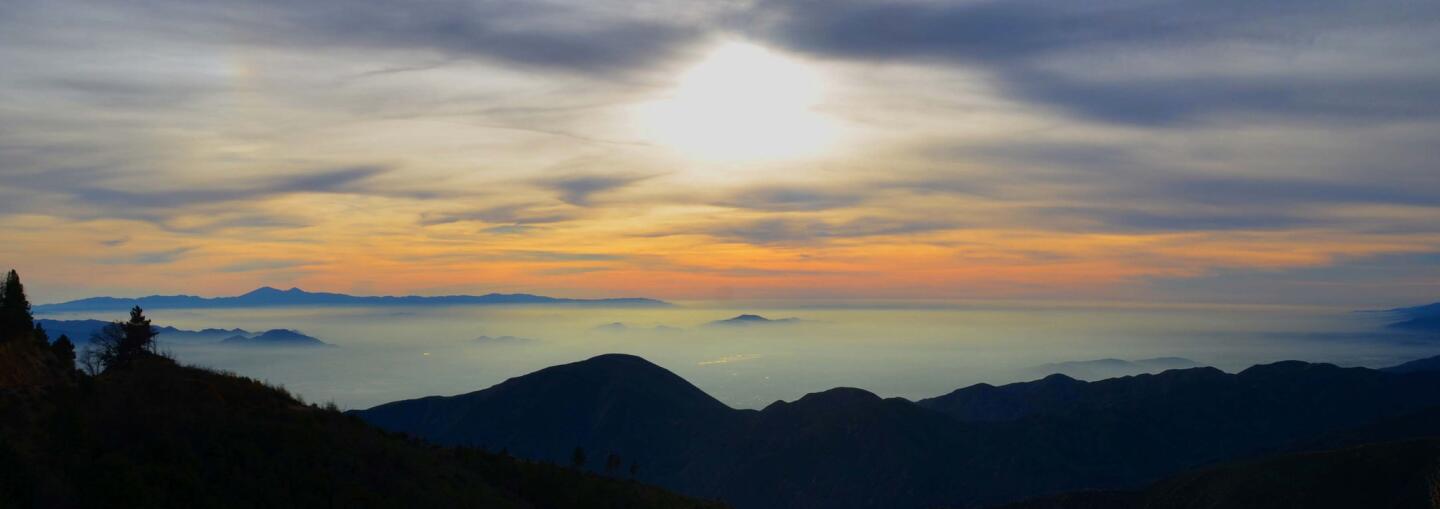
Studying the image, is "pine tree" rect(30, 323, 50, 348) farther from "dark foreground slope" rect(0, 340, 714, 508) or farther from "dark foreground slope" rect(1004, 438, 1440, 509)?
"dark foreground slope" rect(1004, 438, 1440, 509)

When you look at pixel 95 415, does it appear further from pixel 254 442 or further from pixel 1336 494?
pixel 1336 494

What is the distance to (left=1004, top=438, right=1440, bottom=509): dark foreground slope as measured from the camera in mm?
131250

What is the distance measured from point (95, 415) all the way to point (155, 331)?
25.1 m

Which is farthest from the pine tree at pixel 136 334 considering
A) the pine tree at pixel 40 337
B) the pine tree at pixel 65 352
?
the pine tree at pixel 40 337

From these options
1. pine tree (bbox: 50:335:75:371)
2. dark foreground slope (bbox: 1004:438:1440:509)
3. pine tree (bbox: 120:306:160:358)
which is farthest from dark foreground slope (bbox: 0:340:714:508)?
dark foreground slope (bbox: 1004:438:1440:509)

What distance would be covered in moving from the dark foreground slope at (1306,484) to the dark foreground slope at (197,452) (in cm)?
11922

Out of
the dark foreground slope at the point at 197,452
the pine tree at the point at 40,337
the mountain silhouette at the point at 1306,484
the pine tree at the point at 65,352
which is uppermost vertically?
the pine tree at the point at 40,337

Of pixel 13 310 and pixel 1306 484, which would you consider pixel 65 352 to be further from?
pixel 1306 484

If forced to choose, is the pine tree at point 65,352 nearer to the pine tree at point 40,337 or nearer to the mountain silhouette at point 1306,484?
the pine tree at point 40,337

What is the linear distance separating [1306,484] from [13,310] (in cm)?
16083

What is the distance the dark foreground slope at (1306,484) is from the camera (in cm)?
13125

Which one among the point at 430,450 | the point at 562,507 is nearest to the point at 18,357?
the point at 430,450

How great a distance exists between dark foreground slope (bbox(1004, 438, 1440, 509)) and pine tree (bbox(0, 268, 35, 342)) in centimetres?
14625

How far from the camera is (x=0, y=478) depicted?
4344 centimetres
